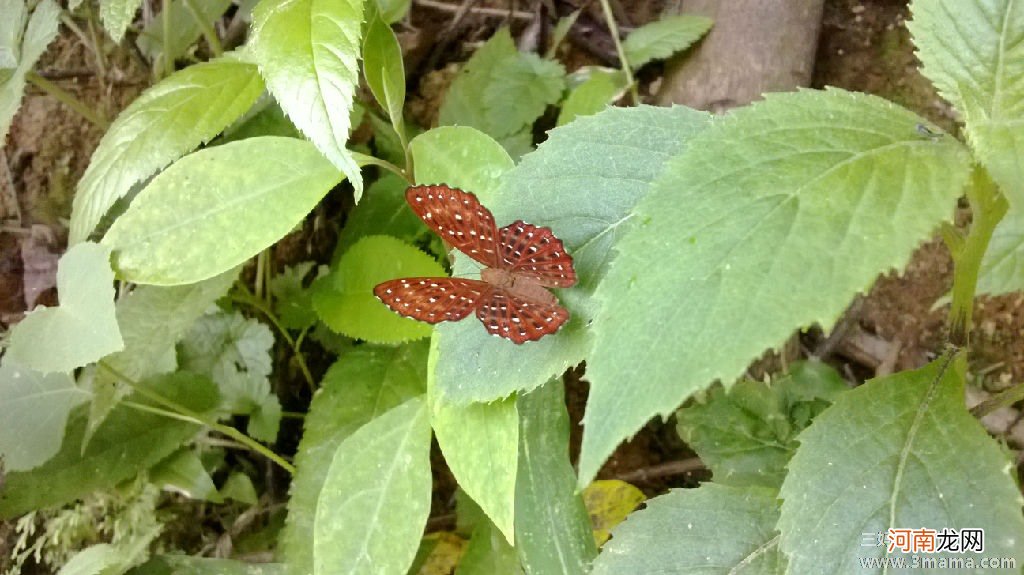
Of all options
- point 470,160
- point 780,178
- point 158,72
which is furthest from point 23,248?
point 780,178

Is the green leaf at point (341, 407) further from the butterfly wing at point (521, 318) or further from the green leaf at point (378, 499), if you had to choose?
the butterfly wing at point (521, 318)

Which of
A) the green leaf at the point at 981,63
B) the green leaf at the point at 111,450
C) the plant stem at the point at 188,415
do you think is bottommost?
the green leaf at the point at 111,450

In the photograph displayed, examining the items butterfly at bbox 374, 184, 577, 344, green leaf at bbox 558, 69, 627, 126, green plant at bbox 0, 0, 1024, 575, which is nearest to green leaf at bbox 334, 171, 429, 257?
green plant at bbox 0, 0, 1024, 575

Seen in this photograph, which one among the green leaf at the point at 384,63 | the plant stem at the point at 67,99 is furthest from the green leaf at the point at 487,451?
the plant stem at the point at 67,99

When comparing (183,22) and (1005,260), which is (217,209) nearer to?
(183,22)

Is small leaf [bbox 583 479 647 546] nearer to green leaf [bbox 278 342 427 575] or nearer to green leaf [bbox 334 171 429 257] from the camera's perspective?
green leaf [bbox 278 342 427 575]

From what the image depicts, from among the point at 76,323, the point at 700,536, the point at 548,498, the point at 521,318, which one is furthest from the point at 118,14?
the point at 700,536
